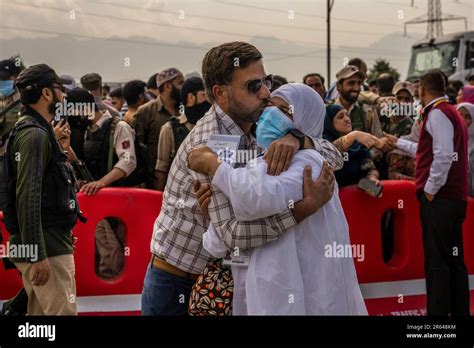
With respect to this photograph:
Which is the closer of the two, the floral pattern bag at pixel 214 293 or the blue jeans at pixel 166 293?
the floral pattern bag at pixel 214 293

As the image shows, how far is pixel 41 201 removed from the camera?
3.91 m

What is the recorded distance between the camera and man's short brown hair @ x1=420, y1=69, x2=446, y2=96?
5602 millimetres

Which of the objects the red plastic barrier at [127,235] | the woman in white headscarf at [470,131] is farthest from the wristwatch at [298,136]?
the woman in white headscarf at [470,131]

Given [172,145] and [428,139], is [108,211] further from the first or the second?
[428,139]

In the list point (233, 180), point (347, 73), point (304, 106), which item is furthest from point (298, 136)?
point (347, 73)

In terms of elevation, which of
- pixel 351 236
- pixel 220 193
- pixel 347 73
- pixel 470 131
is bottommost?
pixel 351 236

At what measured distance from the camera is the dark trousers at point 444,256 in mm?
5520

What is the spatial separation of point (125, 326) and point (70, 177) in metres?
0.92

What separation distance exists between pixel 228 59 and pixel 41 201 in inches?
55.5

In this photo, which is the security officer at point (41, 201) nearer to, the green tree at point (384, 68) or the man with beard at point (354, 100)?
the man with beard at point (354, 100)

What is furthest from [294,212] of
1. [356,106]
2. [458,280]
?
[356,106]

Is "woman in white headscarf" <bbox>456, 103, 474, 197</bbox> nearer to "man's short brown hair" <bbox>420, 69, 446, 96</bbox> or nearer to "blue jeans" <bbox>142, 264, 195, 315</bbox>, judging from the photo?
"man's short brown hair" <bbox>420, 69, 446, 96</bbox>

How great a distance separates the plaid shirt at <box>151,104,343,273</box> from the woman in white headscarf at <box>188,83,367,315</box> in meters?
0.05

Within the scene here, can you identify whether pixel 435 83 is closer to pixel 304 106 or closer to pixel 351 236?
pixel 351 236
